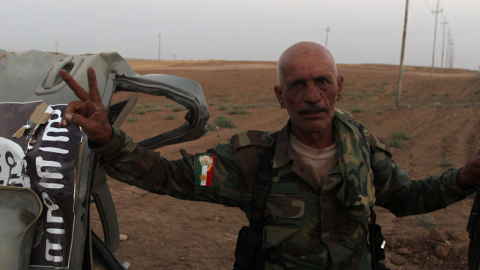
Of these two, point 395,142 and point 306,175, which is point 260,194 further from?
point 395,142

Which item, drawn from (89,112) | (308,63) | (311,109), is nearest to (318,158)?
(311,109)

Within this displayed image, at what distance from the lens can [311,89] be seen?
1861 mm

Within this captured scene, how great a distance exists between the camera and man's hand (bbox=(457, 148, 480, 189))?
1907mm

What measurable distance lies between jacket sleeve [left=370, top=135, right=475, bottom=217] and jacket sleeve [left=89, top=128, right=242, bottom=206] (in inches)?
28.3

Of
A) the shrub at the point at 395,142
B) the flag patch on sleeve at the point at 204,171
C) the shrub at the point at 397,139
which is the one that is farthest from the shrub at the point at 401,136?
the flag patch on sleeve at the point at 204,171

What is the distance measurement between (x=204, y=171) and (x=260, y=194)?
0.30 m

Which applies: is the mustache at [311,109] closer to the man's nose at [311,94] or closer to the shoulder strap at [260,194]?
the man's nose at [311,94]

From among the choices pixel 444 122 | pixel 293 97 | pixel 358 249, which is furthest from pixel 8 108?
pixel 444 122

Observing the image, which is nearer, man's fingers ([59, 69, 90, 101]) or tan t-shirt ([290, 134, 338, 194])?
man's fingers ([59, 69, 90, 101])

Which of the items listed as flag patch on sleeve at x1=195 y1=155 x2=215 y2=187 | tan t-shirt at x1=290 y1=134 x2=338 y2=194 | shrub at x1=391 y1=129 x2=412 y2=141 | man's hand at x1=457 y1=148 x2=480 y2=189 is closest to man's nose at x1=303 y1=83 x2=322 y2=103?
tan t-shirt at x1=290 y1=134 x2=338 y2=194

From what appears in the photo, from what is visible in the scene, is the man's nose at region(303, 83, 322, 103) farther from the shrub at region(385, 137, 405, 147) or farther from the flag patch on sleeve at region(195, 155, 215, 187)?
the shrub at region(385, 137, 405, 147)

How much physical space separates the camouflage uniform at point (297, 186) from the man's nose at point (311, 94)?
22cm

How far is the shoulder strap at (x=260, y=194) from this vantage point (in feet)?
5.91

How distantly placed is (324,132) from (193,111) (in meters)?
0.74
